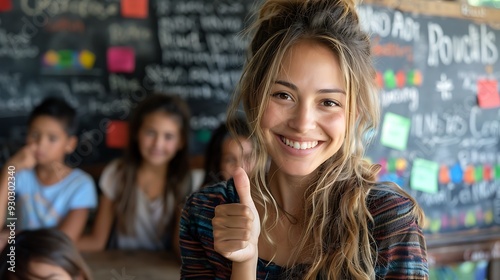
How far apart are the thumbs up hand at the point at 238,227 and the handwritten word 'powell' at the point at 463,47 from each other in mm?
2230

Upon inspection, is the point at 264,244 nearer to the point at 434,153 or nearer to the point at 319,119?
the point at 319,119

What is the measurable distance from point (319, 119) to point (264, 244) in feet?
0.98

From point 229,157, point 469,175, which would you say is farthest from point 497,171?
point 229,157

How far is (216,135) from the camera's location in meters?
2.82

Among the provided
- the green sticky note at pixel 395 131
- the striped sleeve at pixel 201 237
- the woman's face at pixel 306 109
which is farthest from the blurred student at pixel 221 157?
the woman's face at pixel 306 109

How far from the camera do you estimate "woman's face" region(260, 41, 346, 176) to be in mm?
1181

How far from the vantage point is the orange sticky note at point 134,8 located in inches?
123

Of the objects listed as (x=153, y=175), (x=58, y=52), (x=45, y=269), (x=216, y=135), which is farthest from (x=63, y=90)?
(x=45, y=269)

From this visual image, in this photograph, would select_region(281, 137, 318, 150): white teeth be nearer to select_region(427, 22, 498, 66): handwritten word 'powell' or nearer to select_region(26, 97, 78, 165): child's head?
select_region(26, 97, 78, 165): child's head

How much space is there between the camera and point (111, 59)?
123 inches

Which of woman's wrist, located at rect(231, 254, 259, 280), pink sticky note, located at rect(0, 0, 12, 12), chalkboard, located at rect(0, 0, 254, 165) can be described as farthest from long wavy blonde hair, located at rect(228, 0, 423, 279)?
pink sticky note, located at rect(0, 0, 12, 12)

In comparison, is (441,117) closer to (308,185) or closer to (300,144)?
(308,185)

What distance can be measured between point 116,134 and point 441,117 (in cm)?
173

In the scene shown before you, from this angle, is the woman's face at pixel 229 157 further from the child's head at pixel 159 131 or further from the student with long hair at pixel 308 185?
the student with long hair at pixel 308 185
